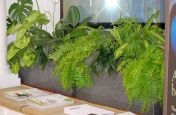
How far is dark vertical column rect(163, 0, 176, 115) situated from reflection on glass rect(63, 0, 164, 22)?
3.83 feet

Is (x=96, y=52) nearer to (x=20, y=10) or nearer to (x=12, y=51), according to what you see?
(x=12, y=51)

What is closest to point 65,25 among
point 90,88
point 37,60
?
point 37,60

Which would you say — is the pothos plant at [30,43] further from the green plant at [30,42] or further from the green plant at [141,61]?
the green plant at [141,61]

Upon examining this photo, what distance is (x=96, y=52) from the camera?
232 cm

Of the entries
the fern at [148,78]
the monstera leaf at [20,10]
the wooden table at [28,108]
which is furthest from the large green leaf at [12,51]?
the fern at [148,78]

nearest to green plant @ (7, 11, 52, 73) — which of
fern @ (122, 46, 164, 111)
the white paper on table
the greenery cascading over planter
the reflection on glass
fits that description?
the greenery cascading over planter

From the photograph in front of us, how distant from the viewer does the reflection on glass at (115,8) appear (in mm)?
2654

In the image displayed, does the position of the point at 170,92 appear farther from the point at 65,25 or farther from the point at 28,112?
the point at 65,25

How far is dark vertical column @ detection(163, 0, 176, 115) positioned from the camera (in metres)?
1.34

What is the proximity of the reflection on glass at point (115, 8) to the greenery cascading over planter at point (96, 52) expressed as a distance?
0.23 m

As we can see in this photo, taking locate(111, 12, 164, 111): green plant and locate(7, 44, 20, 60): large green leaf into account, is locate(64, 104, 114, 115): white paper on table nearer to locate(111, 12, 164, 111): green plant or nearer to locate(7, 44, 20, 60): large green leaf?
locate(111, 12, 164, 111): green plant

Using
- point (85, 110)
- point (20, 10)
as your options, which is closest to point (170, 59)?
point (85, 110)

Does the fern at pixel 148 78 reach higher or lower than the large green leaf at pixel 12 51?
lower

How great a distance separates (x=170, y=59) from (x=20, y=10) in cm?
224
